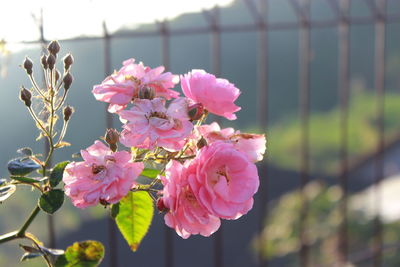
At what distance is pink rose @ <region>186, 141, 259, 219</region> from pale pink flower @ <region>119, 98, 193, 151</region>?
0.04 metres

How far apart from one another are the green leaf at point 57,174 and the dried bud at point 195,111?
17cm

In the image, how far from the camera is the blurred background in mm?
2121

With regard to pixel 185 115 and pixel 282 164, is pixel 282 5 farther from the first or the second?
pixel 282 164

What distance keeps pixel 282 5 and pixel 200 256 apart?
305 centimetres

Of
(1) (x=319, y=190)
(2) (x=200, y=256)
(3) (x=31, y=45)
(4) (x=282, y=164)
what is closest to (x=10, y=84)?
(3) (x=31, y=45)

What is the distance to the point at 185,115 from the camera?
0.78m

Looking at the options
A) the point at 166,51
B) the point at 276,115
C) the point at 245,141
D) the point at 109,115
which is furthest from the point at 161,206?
the point at 276,115

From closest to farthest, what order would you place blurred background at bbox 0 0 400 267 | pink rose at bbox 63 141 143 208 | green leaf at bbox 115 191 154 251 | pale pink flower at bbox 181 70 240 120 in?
pink rose at bbox 63 141 143 208
pale pink flower at bbox 181 70 240 120
green leaf at bbox 115 191 154 251
blurred background at bbox 0 0 400 267

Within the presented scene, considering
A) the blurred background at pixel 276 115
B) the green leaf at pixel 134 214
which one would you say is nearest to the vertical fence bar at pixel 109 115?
the blurred background at pixel 276 115

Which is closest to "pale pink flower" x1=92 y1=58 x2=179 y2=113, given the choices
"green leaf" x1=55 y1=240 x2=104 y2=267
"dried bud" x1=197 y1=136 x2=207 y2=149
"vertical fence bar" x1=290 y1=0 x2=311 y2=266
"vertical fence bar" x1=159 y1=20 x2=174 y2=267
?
"dried bud" x1=197 y1=136 x2=207 y2=149

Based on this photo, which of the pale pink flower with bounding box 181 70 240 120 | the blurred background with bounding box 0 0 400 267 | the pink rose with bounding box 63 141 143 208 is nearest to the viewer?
the pink rose with bounding box 63 141 143 208

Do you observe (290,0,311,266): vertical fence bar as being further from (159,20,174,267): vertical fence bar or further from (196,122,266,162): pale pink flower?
(196,122,266,162): pale pink flower

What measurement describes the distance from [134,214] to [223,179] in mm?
261

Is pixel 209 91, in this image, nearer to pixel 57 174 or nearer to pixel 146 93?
pixel 146 93
